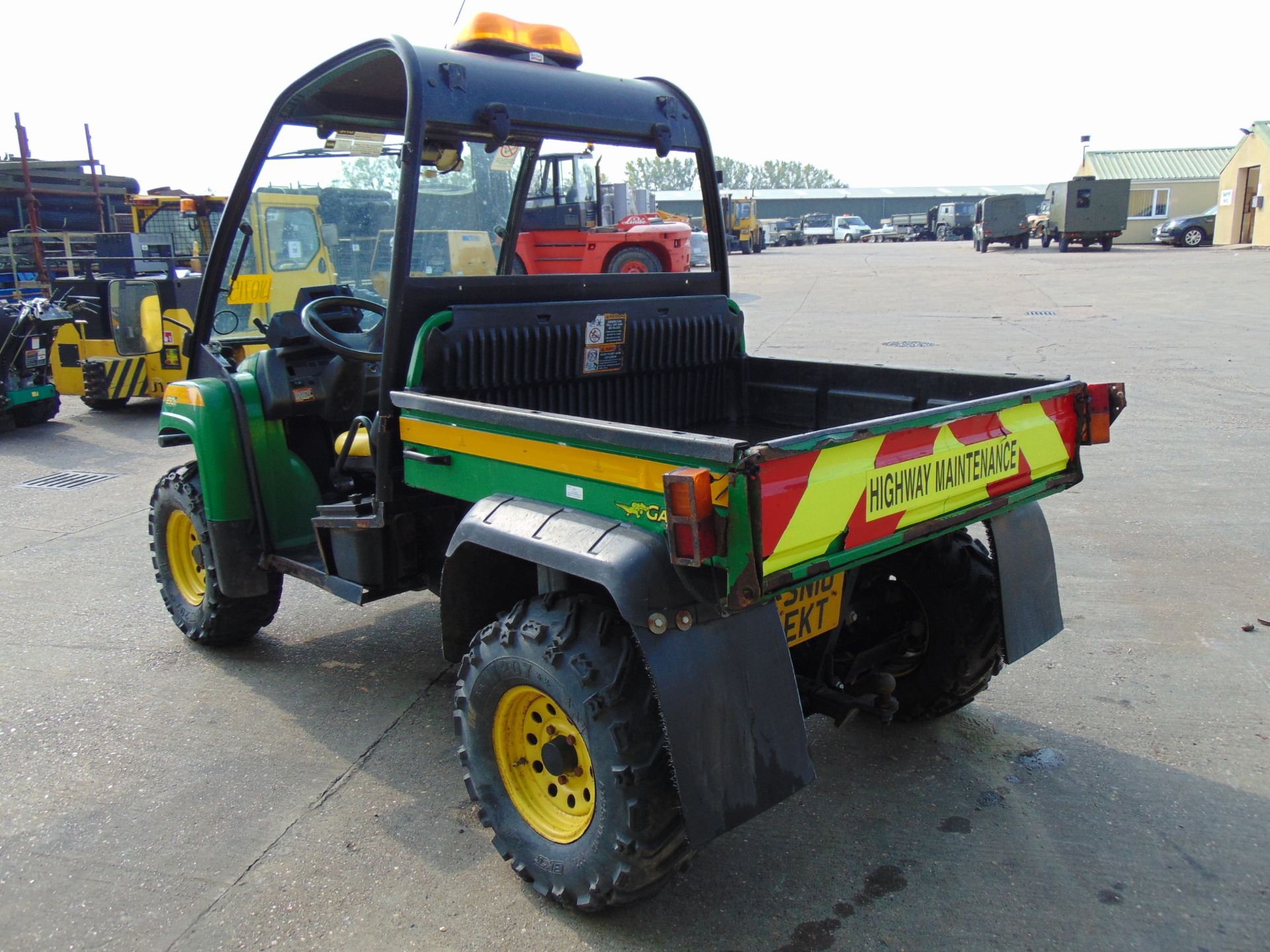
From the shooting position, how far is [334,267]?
4.27 metres

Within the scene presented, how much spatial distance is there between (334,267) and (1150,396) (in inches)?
326

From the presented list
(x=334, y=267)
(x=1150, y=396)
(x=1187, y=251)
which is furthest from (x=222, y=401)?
(x=1187, y=251)

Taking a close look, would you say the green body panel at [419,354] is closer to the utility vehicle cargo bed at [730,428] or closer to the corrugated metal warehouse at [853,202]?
the utility vehicle cargo bed at [730,428]

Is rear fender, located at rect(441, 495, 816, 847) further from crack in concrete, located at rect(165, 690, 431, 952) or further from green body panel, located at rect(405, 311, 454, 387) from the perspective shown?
crack in concrete, located at rect(165, 690, 431, 952)

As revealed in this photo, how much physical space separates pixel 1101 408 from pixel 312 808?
9.47ft

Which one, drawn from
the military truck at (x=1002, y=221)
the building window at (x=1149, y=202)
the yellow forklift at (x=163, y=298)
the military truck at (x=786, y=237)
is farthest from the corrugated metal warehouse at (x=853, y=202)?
the yellow forklift at (x=163, y=298)

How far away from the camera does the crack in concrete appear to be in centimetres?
276

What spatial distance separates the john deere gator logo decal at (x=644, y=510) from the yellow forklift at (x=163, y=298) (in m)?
2.25

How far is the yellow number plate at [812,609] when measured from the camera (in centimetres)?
295

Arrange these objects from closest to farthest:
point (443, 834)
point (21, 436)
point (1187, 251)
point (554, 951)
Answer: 1. point (554, 951)
2. point (443, 834)
3. point (21, 436)
4. point (1187, 251)

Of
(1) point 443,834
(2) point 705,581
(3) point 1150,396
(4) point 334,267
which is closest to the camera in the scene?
(2) point 705,581

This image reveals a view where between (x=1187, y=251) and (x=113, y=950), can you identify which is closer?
(x=113, y=950)

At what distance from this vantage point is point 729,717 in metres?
2.43

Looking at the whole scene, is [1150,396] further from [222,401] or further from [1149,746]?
[222,401]
